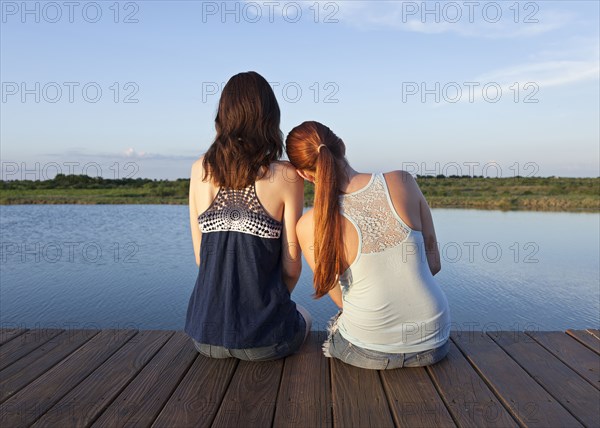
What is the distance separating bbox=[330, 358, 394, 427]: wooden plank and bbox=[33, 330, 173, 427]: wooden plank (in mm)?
802

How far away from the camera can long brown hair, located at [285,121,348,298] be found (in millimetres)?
1705

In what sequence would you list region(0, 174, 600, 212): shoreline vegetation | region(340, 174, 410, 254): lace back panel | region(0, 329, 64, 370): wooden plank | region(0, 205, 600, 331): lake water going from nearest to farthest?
region(340, 174, 410, 254): lace back panel
region(0, 329, 64, 370): wooden plank
region(0, 205, 600, 331): lake water
region(0, 174, 600, 212): shoreline vegetation

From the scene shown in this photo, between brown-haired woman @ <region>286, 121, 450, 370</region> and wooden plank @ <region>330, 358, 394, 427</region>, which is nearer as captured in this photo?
wooden plank @ <region>330, 358, 394, 427</region>

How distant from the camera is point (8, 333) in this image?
2.41 metres

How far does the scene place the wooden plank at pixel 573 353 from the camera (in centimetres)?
194

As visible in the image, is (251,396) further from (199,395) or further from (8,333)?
(8,333)

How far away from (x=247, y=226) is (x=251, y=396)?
25.0 inches

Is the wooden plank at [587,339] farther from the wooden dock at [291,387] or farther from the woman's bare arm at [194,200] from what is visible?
the woman's bare arm at [194,200]

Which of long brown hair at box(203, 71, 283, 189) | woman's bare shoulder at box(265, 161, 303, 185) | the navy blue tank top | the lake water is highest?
long brown hair at box(203, 71, 283, 189)

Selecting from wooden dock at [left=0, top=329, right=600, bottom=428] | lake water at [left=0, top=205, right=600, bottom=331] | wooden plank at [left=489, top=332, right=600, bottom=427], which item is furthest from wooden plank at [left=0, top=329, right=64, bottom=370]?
wooden plank at [left=489, top=332, right=600, bottom=427]

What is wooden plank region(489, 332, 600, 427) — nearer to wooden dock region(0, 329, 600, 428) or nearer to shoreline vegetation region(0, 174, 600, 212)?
wooden dock region(0, 329, 600, 428)

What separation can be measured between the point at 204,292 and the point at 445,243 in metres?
6.10

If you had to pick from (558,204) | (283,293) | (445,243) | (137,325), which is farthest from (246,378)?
(558,204)

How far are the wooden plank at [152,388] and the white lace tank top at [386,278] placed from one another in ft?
2.47
